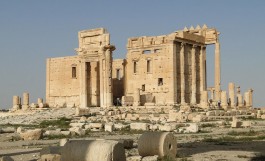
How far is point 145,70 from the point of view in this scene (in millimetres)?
47844

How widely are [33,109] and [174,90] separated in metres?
15.8

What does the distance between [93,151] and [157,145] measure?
3038 mm

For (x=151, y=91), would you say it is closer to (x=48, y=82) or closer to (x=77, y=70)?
(x=77, y=70)

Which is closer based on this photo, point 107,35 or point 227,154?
point 227,154

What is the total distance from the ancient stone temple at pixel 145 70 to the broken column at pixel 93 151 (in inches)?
1329

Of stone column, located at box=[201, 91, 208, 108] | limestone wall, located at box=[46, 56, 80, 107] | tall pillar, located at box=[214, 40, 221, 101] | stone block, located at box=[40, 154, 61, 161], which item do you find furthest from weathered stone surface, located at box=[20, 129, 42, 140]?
tall pillar, located at box=[214, 40, 221, 101]

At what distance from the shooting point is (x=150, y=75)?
4744cm

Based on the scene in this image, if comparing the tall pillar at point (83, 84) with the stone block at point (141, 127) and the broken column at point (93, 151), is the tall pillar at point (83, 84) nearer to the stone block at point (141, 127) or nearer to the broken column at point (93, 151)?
the stone block at point (141, 127)

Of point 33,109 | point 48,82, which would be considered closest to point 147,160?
point 33,109

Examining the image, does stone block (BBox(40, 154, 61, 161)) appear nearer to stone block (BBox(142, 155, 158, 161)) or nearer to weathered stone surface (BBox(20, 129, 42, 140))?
stone block (BBox(142, 155, 158, 161))

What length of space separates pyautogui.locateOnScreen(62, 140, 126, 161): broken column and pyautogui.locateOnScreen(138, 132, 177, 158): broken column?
246cm

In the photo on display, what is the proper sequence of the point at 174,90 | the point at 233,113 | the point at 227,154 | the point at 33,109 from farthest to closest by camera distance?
the point at 33,109
the point at 174,90
the point at 233,113
the point at 227,154

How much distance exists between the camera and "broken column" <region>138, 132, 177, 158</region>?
12528mm

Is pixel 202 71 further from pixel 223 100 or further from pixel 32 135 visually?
pixel 32 135
